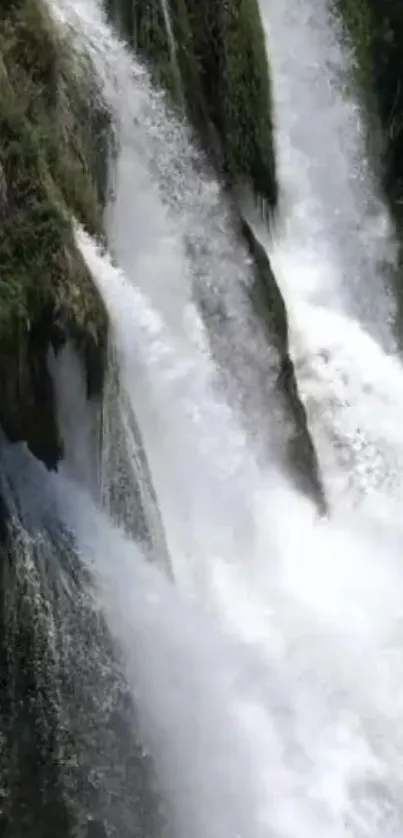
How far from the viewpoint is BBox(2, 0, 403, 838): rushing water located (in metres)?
4.94

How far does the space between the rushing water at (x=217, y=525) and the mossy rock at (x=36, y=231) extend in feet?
0.40

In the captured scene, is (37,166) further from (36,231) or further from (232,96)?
(232,96)

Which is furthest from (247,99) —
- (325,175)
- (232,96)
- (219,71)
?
(325,175)

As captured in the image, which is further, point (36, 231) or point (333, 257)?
point (333, 257)

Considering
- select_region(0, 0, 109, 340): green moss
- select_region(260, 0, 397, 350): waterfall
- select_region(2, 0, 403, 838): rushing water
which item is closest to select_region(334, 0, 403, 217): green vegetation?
select_region(260, 0, 397, 350): waterfall

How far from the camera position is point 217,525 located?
19.4 feet

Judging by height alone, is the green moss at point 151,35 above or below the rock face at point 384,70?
above

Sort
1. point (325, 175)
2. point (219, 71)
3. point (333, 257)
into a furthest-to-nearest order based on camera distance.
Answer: point (325, 175) → point (333, 257) → point (219, 71)

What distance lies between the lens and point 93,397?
15.6 ft

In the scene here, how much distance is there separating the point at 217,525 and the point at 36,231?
6.32 feet

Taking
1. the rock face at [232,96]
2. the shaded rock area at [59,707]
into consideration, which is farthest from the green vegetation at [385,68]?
the shaded rock area at [59,707]

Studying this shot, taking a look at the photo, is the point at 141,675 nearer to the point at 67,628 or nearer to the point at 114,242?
the point at 67,628

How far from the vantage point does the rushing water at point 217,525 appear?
4938 mm

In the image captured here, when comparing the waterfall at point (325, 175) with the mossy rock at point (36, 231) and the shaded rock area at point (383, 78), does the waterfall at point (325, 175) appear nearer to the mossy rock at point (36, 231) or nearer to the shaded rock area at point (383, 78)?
the shaded rock area at point (383, 78)
